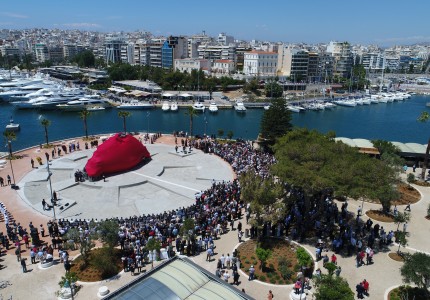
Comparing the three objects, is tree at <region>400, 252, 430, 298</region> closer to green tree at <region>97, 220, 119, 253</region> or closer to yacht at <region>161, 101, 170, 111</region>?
green tree at <region>97, 220, 119, 253</region>

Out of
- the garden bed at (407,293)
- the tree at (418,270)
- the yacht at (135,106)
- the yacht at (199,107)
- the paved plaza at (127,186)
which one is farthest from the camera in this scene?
the yacht at (135,106)

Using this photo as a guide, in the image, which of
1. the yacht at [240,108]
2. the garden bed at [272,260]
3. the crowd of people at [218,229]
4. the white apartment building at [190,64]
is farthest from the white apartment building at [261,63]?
the garden bed at [272,260]

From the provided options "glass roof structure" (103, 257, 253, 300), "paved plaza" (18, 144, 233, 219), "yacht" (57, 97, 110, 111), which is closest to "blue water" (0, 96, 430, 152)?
"yacht" (57, 97, 110, 111)

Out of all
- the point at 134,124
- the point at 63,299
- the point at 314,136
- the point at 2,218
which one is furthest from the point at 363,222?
the point at 134,124

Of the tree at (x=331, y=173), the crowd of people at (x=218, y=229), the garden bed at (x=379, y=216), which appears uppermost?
the tree at (x=331, y=173)

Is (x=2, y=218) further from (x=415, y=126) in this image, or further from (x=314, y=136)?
(x=415, y=126)

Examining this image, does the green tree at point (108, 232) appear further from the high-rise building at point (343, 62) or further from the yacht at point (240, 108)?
the high-rise building at point (343, 62)

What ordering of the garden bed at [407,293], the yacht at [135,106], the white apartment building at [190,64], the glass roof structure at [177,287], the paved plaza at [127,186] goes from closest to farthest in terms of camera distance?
the glass roof structure at [177,287], the garden bed at [407,293], the paved plaza at [127,186], the yacht at [135,106], the white apartment building at [190,64]
